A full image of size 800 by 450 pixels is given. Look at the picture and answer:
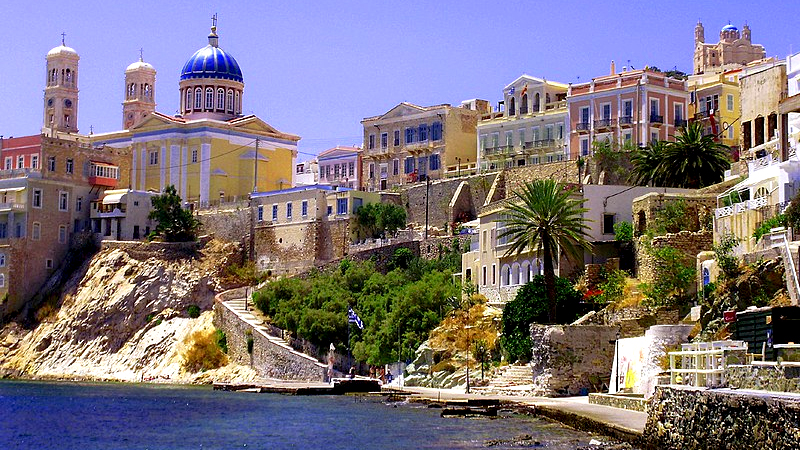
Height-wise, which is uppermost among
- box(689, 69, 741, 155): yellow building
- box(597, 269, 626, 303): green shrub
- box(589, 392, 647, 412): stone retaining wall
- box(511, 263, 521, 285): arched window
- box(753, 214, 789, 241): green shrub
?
box(689, 69, 741, 155): yellow building

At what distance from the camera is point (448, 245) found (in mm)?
70500

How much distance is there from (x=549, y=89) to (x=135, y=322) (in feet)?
100

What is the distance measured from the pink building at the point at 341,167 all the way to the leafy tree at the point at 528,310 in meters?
37.4

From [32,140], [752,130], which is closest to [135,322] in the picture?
[32,140]

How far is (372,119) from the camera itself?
280 ft

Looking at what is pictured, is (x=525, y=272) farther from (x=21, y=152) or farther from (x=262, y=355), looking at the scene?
(x=21, y=152)

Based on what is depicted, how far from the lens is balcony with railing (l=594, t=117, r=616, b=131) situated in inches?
2758

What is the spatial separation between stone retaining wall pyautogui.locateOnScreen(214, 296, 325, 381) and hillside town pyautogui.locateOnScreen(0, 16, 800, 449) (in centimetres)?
17

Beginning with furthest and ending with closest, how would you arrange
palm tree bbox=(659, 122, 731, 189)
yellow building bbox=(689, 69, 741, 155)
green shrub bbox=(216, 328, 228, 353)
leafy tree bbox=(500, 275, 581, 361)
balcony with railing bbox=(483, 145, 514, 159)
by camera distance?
balcony with railing bbox=(483, 145, 514, 159) < green shrub bbox=(216, 328, 228, 353) < yellow building bbox=(689, 69, 741, 155) < palm tree bbox=(659, 122, 731, 189) < leafy tree bbox=(500, 275, 581, 361)

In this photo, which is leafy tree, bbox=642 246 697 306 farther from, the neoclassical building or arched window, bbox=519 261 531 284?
the neoclassical building

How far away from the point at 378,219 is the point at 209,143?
59.7 feet

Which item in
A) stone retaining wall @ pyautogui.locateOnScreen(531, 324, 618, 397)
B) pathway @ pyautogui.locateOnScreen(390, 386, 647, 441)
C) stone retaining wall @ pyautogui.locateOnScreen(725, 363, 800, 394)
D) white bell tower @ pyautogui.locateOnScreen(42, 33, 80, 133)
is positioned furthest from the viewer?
white bell tower @ pyautogui.locateOnScreen(42, 33, 80, 133)

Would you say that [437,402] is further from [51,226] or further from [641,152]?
[51,226]

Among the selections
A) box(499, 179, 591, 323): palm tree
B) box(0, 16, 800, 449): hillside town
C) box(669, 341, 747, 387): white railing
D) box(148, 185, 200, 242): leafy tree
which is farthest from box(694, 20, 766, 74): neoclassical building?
box(669, 341, 747, 387): white railing
